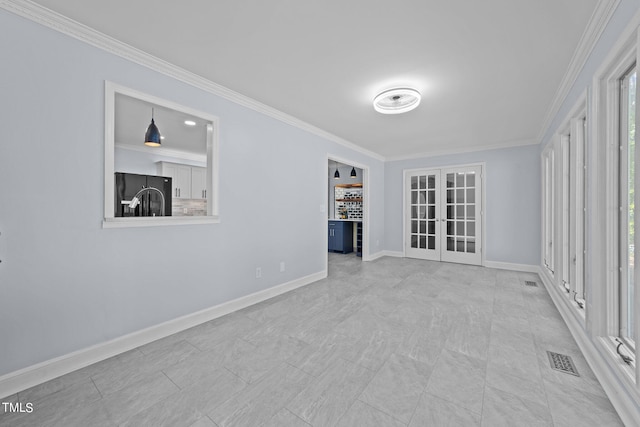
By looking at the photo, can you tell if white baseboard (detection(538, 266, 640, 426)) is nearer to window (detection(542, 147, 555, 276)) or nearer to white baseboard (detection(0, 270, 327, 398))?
window (detection(542, 147, 555, 276))

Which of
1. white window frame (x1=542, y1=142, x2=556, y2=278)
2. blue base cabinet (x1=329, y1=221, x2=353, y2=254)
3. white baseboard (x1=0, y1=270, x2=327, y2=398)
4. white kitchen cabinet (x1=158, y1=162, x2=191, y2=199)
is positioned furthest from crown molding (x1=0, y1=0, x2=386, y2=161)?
white window frame (x1=542, y1=142, x2=556, y2=278)

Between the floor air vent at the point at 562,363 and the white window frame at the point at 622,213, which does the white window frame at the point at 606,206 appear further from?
the floor air vent at the point at 562,363

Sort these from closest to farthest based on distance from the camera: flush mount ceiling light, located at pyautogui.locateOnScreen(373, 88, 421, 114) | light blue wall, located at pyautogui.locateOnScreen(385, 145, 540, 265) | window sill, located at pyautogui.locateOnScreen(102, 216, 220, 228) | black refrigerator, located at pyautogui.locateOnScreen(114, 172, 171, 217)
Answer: window sill, located at pyautogui.locateOnScreen(102, 216, 220, 228) < flush mount ceiling light, located at pyautogui.locateOnScreen(373, 88, 421, 114) < black refrigerator, located at pyautogui.locateOnScreen(114, 172, 171, 217) < light blue wall, located at pyautogui.locateOnScreen(385, 145, 540, 265)

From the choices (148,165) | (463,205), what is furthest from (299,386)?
(148,165)

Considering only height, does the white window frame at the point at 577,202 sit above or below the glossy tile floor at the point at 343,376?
above

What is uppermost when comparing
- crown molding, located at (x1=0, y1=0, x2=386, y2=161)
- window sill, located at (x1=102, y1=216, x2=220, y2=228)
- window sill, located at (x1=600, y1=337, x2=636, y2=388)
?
crown molding, located at (x1=0, y1=0, x2=386, y2=161)

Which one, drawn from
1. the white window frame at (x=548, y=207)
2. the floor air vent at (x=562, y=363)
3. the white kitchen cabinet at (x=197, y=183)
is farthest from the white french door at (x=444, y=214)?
the white kitchen cabinet at (x=197, y=183)

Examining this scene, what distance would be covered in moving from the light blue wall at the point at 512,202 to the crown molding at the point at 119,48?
175 inches

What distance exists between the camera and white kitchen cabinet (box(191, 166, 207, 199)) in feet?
20.7

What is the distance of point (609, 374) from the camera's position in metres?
1.68

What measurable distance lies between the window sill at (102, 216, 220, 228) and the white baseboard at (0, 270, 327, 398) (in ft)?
Answer: 3.04

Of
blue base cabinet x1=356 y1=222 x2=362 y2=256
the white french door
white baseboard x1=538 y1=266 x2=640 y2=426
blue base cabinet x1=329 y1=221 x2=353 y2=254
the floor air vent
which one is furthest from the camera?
blue base cabinet x1=356 y1=222 x2=362 y2=256

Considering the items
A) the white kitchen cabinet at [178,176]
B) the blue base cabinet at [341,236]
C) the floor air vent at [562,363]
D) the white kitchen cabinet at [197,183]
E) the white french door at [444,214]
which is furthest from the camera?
the blue base cabinet at [341,236]

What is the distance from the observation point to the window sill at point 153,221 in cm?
→ 212
